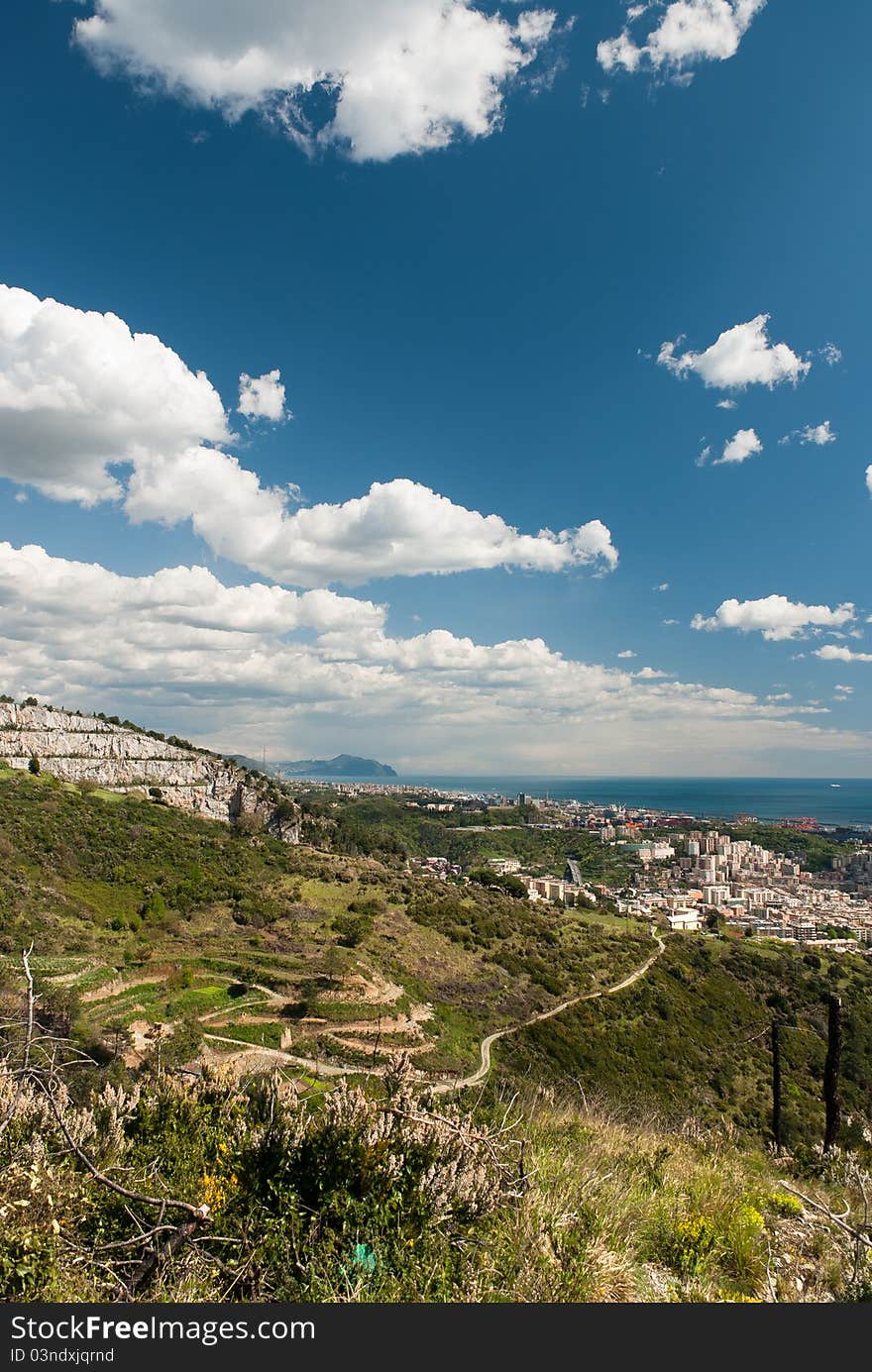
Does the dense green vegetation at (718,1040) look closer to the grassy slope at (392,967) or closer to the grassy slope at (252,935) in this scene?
the grassy slope at (392,967)

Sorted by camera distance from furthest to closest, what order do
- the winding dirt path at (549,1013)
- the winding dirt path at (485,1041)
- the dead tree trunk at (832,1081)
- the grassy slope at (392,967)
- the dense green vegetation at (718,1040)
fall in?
the grassy slope at (392,967) < the dense green vegetation at (718,1040) < the winding dirt path at (549,1013) < the winding dirt path at (485,1041) < the dead tree trunk at (832,1081)

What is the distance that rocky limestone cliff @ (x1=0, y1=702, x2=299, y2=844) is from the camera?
66.4 metres

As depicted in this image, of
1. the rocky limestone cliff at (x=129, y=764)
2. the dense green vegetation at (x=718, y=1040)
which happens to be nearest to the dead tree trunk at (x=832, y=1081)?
the dense green vegetation at (x=718, y=1040)

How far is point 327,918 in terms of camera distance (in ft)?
127

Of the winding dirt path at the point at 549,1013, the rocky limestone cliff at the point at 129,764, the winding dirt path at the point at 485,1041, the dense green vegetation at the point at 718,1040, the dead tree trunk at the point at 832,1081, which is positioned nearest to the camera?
the dead tree trunk at the point at 832,1081

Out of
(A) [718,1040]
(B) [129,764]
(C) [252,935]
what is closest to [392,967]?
(C) [252,935]

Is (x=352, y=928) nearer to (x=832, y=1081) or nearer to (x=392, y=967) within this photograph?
(x=392, y=967)

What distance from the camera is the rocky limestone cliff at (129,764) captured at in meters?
66.4

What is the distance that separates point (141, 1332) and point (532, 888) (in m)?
70.8

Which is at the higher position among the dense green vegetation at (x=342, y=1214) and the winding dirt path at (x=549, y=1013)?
the dense green vegetation at (x=342, y=1214)

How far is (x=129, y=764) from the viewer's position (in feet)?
235

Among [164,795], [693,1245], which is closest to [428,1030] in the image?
[693,1245]

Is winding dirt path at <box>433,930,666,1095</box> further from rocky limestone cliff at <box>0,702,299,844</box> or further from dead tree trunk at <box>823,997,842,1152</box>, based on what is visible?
rocky limestone cliff at <box>0,702,299,844</box>

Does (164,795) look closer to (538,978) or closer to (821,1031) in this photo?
(538,978)
